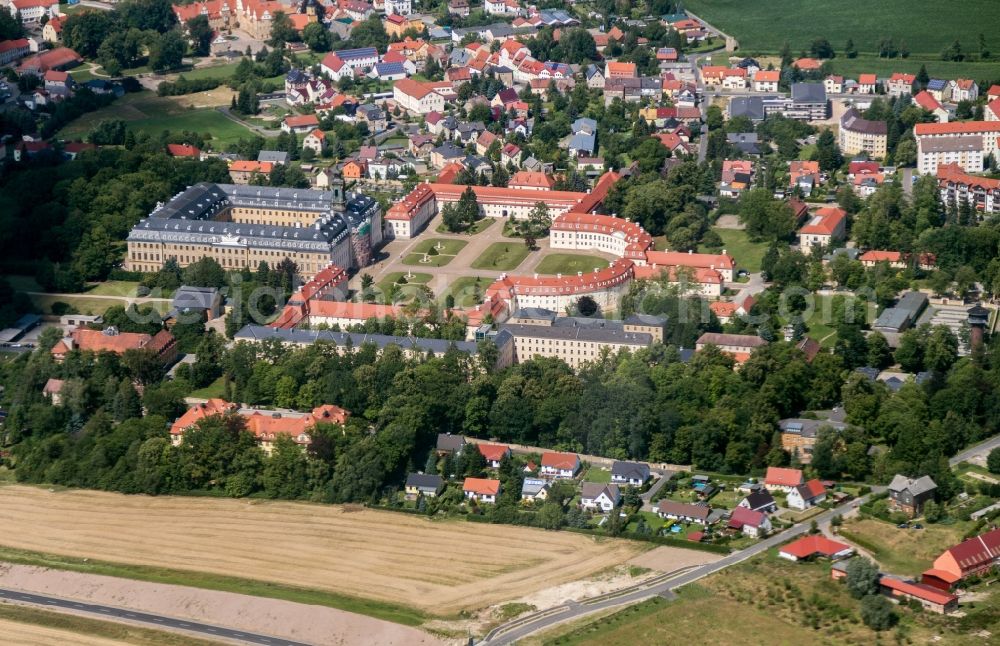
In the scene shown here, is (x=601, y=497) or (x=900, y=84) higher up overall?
(x=900, y=84)

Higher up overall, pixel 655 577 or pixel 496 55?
pixel 496 55

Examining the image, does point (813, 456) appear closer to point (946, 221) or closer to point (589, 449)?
point (589, 449)

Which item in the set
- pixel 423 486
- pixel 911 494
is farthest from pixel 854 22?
pixel 423 486

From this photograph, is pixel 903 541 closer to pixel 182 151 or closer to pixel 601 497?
pixel 601 497

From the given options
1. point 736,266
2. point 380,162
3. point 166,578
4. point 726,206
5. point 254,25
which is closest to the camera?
point 166,578

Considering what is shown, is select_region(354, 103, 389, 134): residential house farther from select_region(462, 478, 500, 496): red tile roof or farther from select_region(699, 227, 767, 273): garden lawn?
select_region(462, 478, 500, 496): red tile roof

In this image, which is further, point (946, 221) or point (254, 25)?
point (254, 25)

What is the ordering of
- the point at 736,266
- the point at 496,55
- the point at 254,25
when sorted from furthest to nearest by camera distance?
1. the point at 254,25
2. the point at 496,55
3. the point at 736,266

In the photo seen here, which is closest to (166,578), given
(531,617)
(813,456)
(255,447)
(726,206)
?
(255,447)
